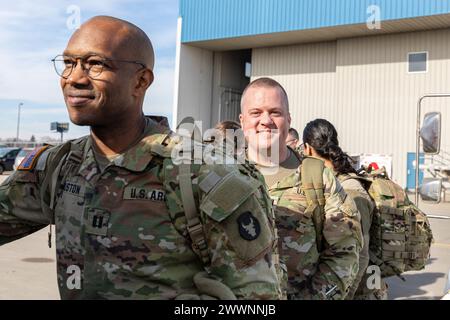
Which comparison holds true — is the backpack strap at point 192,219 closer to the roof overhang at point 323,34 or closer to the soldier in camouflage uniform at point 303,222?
the soldier in camouflage uniform at point 303,222

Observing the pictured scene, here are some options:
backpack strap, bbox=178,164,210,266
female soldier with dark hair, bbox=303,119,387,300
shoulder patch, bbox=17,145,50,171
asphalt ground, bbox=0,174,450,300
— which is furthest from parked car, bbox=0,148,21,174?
backpack strap, bbox=178,164,210,266

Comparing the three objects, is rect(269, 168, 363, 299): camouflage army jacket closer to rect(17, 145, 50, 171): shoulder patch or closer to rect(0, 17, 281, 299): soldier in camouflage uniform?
rect(0, 17, 281, 299): soldier in camouflage uniform

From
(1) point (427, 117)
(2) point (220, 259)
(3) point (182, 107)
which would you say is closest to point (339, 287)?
(2) point (220, 259)

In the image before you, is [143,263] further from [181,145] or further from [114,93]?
[114,93]

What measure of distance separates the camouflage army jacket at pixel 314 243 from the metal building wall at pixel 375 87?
15.3m

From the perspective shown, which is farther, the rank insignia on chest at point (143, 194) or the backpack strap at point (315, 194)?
the backpack strap at point (315, 194)

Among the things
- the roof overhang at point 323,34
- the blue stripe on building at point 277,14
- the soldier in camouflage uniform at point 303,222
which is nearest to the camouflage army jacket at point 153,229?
the soldier in camouflage uniform at point 303,222

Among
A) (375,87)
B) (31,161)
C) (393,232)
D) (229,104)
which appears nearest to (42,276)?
(393,232)

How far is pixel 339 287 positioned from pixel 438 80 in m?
16.1

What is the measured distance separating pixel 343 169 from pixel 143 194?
1.93 metres

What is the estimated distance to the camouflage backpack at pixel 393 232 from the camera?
3049 mm

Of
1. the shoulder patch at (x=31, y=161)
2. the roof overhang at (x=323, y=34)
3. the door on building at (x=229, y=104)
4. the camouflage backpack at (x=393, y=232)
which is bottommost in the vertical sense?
the camouflage backpack at (x=393, y=232)

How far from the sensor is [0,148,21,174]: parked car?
22.5m
